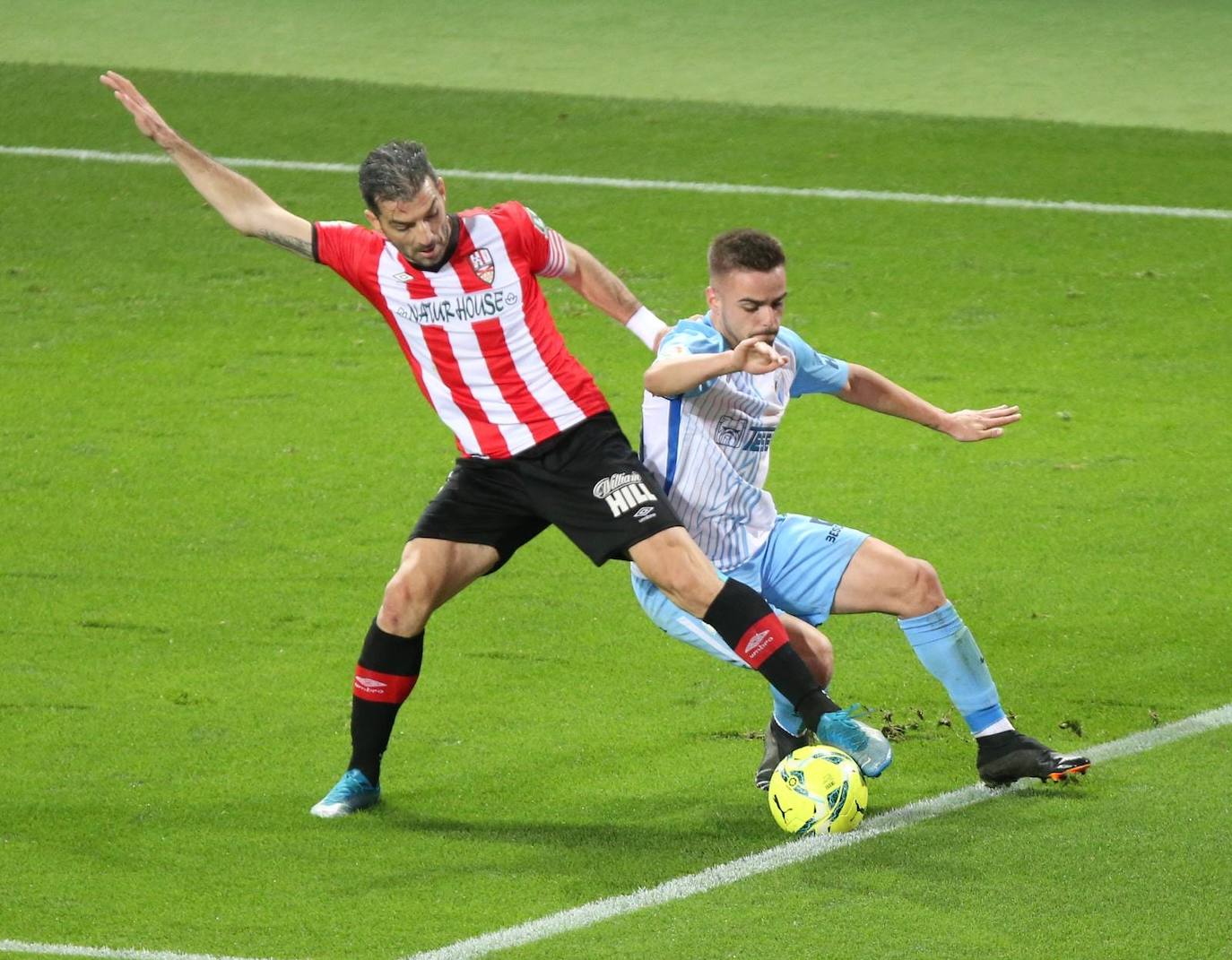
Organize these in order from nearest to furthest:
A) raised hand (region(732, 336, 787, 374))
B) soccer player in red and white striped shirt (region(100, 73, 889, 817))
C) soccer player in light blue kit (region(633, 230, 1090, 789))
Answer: raised hand (region(732, 336, 787, 374)) < soccer player in red and white striped shirt (region(100, 73, 889, 817)) < soccer player in light blue kit (region(633, 230, 1090, 789))

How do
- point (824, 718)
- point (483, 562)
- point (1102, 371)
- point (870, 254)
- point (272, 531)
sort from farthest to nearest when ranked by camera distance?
point (870, 254), point (1102, 371), point (272, 531), point (483, 562), point (824, 718)

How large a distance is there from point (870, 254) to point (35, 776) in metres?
8.17

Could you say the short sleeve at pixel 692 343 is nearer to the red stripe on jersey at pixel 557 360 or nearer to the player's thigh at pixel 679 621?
the red stripe on jersey at pixel 557 360

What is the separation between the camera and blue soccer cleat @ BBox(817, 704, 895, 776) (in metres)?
5.36

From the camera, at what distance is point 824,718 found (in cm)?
537

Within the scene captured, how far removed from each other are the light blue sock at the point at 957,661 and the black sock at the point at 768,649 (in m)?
0.38

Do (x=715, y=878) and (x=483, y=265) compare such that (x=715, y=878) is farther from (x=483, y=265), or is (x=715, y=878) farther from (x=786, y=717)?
(x=483, y=265)

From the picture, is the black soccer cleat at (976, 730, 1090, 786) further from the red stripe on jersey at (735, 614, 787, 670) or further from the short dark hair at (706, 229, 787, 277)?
the short dark hair at (706, 229, 787, 277)

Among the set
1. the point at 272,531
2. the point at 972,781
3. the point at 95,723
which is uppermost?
the point at 272,531

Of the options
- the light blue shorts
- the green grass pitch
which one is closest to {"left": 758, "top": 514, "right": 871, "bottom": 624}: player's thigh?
the light blue shorts

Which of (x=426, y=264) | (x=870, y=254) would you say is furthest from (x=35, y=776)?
(x=870, y=254)

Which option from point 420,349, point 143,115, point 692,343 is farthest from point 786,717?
point 143,115

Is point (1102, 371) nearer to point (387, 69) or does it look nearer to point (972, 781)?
point (972, 781)

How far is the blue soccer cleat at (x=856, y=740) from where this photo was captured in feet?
17.6
